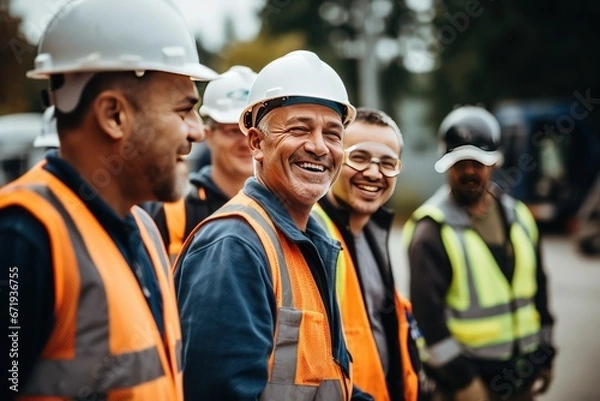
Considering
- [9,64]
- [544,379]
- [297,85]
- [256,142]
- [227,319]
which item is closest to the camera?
[227,319]

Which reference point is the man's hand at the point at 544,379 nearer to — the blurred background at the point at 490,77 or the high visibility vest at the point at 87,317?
the high visibility vest at the point at 87,317

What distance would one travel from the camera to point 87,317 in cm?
157

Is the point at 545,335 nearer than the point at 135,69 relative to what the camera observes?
No

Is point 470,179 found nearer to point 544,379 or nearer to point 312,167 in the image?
point 544,379

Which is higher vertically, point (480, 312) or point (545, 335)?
point (480, 312)

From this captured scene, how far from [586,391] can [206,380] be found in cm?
554

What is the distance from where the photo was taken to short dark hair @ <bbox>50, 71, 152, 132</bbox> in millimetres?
1753

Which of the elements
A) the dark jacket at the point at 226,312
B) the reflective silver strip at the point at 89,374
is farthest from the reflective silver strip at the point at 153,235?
the reflective silver strip at the point at 89,374

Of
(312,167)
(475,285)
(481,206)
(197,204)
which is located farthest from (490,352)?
(312,167)

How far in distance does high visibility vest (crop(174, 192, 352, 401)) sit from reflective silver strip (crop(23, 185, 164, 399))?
55cm

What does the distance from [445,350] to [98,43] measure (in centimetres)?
269

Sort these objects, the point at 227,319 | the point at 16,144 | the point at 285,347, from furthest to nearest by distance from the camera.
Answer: the point at 16,144, the point at 285,347, the point at 227,319

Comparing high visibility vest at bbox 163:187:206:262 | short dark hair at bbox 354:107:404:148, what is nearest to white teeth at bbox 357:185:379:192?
short dark hair at bbox 354:107:404:148

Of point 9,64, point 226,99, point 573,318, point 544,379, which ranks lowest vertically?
point 573,318
